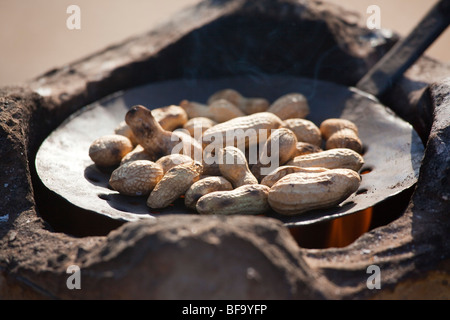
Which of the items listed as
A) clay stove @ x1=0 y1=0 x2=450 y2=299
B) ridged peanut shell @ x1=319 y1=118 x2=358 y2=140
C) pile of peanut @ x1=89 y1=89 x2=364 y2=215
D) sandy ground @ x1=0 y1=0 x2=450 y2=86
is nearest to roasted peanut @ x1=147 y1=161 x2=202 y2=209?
pile of peanut @ x1=89 y1=89 x2=364 y2=215

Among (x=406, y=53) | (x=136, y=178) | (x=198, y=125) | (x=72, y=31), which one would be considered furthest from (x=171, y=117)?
(x=72, y=31)

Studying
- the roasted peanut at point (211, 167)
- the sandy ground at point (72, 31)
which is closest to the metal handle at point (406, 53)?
the roasted peanut at point (211, 167)

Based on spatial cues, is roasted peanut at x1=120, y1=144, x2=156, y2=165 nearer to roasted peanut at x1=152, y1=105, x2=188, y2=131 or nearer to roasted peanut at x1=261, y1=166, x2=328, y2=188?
roasted peanut at x1=152, y1=105, x2=188, y2=131

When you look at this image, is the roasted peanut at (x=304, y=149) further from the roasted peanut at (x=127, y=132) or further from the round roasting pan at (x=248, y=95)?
the roasted peanut at (x=127, y=132)

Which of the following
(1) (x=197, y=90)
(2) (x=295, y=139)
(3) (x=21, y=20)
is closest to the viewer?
(2) (x=295, y=139)

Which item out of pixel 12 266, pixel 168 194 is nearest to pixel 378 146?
pixel 168 194
